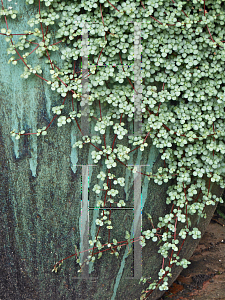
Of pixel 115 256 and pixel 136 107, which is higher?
pixel 136 107

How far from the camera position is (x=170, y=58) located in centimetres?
166

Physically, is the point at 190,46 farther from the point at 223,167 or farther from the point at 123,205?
the point at 123,205

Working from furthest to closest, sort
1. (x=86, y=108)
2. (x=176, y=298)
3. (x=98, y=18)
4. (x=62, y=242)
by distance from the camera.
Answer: (x=176, y=298) → (x=62, y=242) → (x=86, y=108) → (x=98, y=18)

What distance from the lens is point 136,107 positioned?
1670 millimetres

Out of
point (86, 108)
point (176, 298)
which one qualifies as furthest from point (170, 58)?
point (176, 298)

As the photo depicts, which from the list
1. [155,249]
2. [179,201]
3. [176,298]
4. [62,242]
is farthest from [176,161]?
[176,298]

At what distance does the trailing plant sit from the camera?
158 cm

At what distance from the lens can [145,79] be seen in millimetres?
1668

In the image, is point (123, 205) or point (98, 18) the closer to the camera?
point (98, 18)

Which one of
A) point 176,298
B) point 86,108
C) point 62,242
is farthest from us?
point 176,298

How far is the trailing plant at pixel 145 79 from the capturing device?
1.58 m

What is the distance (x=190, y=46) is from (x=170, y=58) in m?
0.13

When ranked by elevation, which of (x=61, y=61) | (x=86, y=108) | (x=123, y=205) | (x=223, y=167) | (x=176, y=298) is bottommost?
(x=176, y=298)

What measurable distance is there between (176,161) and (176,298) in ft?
3.44
